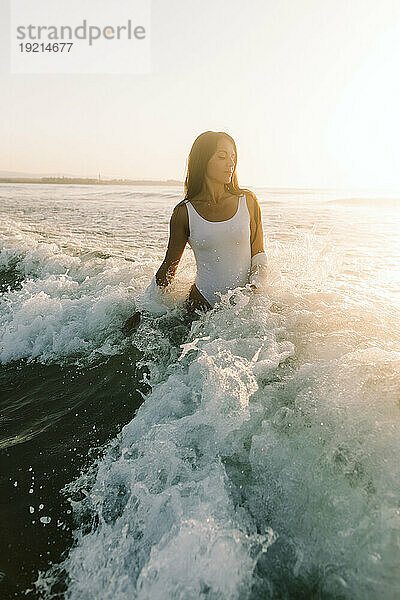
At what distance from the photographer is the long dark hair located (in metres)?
3.79

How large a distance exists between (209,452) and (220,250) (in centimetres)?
186

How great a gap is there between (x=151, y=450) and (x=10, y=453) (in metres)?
1.12

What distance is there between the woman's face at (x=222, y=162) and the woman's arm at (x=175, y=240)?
0.38 meters

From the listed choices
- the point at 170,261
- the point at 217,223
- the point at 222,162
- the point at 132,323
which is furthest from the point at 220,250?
the point at 132,323

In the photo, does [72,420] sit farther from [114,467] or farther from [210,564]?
[210,564]

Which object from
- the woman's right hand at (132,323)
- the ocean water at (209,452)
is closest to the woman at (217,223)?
the ocean water at (209,452)

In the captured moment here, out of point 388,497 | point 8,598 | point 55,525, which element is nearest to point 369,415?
point 388,497

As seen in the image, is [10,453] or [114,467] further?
[10,453]

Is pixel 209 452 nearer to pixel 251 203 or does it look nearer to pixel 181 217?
pixel 181 217

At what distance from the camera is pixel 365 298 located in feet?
16.3

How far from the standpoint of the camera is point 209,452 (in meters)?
2.62

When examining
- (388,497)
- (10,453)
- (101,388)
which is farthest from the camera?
(101,388)

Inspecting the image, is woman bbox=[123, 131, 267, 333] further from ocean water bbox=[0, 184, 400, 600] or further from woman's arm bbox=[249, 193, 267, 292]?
ocean water bbox=[0, 184, 400, 600]

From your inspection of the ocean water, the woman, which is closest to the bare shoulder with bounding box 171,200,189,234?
the woman
